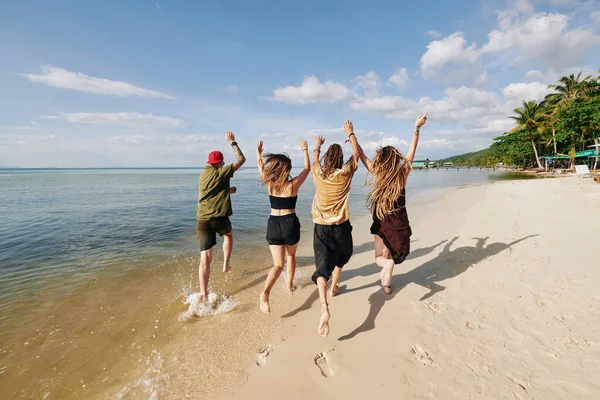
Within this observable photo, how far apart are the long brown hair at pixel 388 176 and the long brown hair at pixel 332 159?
2.14 feet

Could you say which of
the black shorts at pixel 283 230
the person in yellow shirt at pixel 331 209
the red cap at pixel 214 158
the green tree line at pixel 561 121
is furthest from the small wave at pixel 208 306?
the green tree line at pixel 561 121

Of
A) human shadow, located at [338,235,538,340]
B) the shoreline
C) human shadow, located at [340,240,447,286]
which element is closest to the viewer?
the shoreline

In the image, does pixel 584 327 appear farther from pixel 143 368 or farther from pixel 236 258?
pixel 236 258

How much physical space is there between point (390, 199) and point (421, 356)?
76.1 inches

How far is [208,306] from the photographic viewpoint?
13.5 ft

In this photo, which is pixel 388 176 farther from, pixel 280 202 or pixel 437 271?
pixel 437 271

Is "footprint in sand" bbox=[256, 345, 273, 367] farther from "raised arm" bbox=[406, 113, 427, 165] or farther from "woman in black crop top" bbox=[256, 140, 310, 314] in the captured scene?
"raised arm" bbox=[406, 113, 427, 165]

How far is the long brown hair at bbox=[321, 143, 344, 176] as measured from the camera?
131 inches

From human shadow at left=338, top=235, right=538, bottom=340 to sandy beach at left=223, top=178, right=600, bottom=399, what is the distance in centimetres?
2

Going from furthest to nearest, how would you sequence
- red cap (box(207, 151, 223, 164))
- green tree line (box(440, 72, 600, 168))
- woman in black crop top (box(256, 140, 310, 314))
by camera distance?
green tree line (box(440, 72, 600, 168))
red cap (box(207, 151, 223, 164))
woman in black crop top (box(256, 140, 310, 314))

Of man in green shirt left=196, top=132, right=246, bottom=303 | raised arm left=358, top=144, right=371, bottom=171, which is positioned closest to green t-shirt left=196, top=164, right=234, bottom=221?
man in green shirt left=196, top=132, right=246, bottom=303

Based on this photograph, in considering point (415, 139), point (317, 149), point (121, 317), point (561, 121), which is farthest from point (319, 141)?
point (561, 121)

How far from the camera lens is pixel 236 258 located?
654 cm

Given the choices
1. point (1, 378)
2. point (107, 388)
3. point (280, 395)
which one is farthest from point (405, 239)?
point (1, 378)
